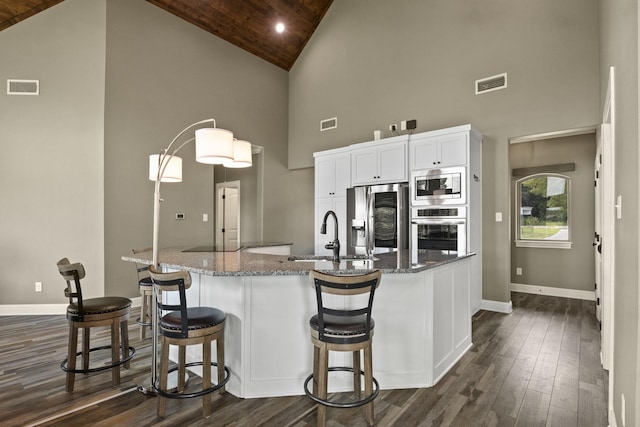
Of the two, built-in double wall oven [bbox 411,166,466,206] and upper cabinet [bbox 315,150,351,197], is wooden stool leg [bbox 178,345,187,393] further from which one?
upper cabinet [bbox 315,150,351,197]

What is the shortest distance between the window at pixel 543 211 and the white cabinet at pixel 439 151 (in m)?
2.22

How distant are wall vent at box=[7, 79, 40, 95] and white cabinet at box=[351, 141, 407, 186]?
4436mm

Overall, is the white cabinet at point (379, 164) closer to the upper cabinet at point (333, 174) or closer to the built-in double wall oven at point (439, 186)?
the upper cabinet at point (333, 174)

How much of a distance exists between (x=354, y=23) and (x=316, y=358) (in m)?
5.97

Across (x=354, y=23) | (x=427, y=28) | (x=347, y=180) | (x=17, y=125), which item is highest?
(x=354, y=23)

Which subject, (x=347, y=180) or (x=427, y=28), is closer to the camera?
(x=427, y=28)

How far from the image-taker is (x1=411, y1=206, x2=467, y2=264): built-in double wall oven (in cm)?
429

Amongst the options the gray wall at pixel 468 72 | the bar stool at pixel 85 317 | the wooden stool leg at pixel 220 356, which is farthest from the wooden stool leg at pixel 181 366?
the gray wall at pixel 468 72

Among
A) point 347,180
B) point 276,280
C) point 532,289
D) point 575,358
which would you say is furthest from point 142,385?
point 532,289

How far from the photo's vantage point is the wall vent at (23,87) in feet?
14.4

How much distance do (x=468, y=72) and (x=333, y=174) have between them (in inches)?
98.6

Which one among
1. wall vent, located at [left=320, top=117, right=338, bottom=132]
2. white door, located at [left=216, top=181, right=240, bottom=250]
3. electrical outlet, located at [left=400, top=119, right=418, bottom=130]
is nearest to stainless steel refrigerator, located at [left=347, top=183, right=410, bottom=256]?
electrical outlet, located at [left=400, top=119, right=418, bottom=130]

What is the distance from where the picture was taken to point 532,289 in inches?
218

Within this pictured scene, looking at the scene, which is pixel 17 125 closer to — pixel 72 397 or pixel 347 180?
pixel 72 397
